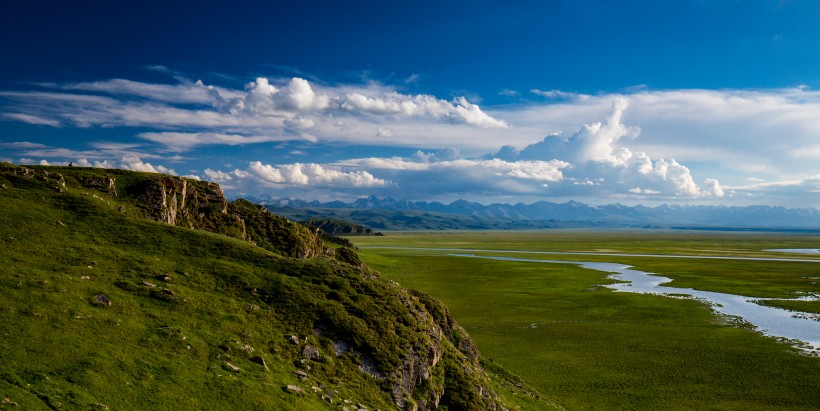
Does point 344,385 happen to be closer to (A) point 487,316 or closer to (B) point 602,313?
(A) point 487,316

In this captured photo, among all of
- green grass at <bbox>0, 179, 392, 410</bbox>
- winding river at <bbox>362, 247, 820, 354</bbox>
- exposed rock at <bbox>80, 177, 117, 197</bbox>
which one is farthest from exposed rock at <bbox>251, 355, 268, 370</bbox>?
winding river at <bbox>362, 247, 820, 354</bbox>

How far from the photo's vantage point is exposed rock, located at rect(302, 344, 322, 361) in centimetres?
3257

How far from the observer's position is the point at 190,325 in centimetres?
3122

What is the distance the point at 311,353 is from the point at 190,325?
8123 millimetres

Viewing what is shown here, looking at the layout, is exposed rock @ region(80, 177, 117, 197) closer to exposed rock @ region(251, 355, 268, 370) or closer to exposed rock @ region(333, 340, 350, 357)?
exposed rock @ region(251, 355, 268, 370)

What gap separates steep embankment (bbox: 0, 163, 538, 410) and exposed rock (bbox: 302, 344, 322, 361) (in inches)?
2.8

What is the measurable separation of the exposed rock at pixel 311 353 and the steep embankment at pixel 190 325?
0.07 m

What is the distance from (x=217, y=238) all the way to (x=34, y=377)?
971 inches

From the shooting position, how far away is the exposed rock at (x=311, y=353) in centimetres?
3257

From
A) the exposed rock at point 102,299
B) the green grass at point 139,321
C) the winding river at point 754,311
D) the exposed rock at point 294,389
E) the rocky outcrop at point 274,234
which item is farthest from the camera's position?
the winding river at point 754,311

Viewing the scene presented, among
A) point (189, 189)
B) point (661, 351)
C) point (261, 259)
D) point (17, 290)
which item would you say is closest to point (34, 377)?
point (17, 290)

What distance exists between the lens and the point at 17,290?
29359 mm

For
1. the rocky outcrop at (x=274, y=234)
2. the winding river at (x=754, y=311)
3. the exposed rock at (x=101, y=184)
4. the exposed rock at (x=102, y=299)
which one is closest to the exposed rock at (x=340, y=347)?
the exposed rock at (x=102, y=299)

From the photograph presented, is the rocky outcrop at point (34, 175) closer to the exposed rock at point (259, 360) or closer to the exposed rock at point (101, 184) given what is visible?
the exposed rock at point (101, 184)
